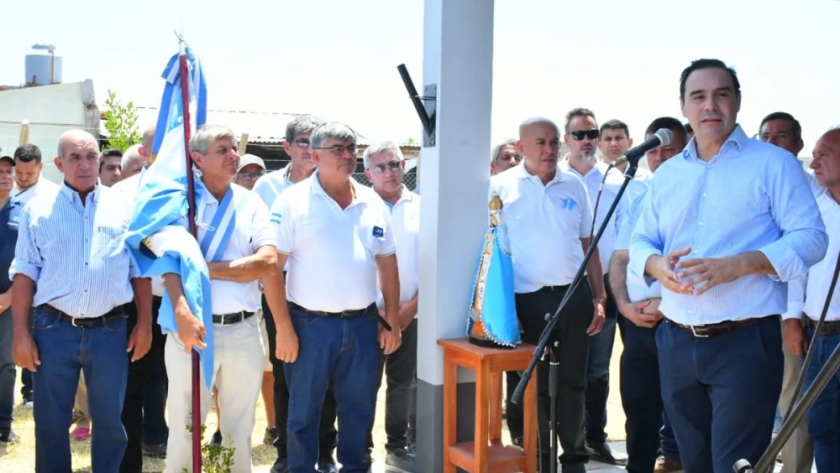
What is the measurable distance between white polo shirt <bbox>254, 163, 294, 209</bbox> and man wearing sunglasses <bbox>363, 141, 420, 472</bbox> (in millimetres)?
545

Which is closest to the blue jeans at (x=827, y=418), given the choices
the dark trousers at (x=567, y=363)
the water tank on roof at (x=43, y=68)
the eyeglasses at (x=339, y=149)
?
the dark trousers at (x=567, y=363)

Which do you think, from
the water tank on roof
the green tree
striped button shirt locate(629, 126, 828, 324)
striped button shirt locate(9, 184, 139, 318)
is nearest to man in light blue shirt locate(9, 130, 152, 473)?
striped button shirt locate(9, 184, 139, 318)

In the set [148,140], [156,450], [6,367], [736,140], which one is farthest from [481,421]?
[6,367]

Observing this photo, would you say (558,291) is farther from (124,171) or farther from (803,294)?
(124,171)

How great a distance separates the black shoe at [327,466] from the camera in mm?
4813

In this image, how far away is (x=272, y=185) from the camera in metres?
5.20

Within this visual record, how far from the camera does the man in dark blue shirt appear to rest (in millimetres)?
5527

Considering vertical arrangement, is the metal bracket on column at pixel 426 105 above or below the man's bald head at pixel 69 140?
above

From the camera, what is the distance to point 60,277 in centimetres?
404

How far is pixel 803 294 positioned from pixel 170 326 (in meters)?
3.10

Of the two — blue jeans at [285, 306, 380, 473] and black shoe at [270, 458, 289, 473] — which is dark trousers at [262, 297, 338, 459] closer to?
black shoe at [270, 458, 289, 473]

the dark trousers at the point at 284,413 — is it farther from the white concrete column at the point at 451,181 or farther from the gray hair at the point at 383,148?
the gray hair at the point at 383,148

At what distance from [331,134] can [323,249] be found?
59 centimetres

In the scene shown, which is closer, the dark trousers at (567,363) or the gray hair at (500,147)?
the dark trousers at (567,363)
